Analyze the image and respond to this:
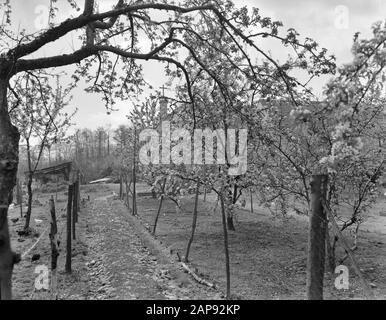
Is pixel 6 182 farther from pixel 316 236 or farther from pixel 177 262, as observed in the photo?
pixel 177 262

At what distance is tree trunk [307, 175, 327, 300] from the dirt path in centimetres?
459

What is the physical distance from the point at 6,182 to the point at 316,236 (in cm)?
411

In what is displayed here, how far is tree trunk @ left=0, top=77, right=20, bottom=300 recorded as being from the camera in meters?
4.18

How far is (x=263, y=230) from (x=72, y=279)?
10.5 meters

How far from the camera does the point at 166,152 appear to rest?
17562 millimetres

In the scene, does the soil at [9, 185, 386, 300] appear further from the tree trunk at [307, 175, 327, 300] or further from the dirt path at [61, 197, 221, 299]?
the tree trunk at [307, 175, 327, 300]

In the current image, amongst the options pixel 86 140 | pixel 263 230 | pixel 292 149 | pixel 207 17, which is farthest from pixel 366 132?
pixel 86 140

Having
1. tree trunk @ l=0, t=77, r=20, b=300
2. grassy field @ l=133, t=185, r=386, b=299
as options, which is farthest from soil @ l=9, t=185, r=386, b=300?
tree trunk @ l=0, t=77, r=20, b=300

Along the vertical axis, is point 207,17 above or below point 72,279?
above

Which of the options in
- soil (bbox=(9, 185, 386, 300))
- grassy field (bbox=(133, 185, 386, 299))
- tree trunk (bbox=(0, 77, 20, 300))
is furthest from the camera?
grassy field (bbox=(133, 185, 386, 299))

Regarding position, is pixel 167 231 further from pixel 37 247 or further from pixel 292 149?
pixel 292 149

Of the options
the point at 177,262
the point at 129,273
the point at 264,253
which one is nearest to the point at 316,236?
the point at 129,273

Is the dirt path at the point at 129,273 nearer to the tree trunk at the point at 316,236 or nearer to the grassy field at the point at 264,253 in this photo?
the grassy field at the point at 264,253

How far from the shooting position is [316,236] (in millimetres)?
4297
